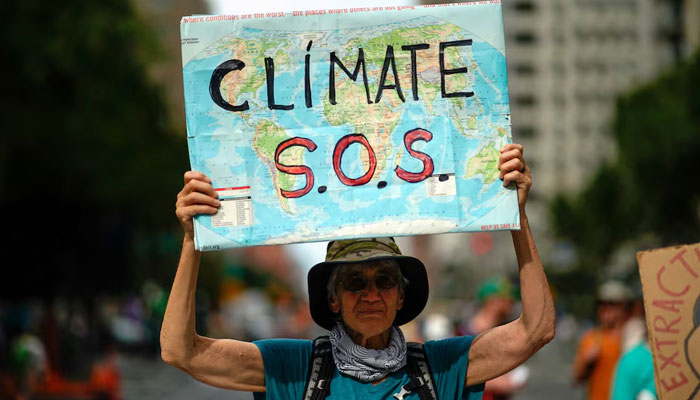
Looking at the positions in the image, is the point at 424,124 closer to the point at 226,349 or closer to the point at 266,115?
the point at 266,115

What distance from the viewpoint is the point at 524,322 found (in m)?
3.70

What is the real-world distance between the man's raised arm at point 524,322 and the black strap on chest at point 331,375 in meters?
0.19

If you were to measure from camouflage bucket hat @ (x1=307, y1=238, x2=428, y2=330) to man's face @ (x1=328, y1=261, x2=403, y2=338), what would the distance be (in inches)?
2.0

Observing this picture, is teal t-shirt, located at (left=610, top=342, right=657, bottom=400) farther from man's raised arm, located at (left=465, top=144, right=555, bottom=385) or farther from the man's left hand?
the man's left hand

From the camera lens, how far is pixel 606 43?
8962 cm

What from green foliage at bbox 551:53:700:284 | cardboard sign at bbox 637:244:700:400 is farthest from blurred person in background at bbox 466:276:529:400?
green foliage at bbox 551:53:700:284

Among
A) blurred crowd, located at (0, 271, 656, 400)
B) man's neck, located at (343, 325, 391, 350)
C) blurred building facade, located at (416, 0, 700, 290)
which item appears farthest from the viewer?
blurred building facade, located at (416, 0, 700, 290)

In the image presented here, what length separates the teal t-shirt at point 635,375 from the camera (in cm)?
562

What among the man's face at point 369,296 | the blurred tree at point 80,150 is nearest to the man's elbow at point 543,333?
the man's face at point 369,296

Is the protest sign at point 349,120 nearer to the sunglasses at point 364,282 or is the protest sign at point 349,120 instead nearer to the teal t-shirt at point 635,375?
the sunglasses at point 364,282

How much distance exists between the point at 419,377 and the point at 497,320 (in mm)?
4285

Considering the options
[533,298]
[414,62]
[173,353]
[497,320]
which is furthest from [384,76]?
[497,320]

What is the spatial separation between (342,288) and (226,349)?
48 cm

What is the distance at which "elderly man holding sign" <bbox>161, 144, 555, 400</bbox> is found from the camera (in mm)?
3590
